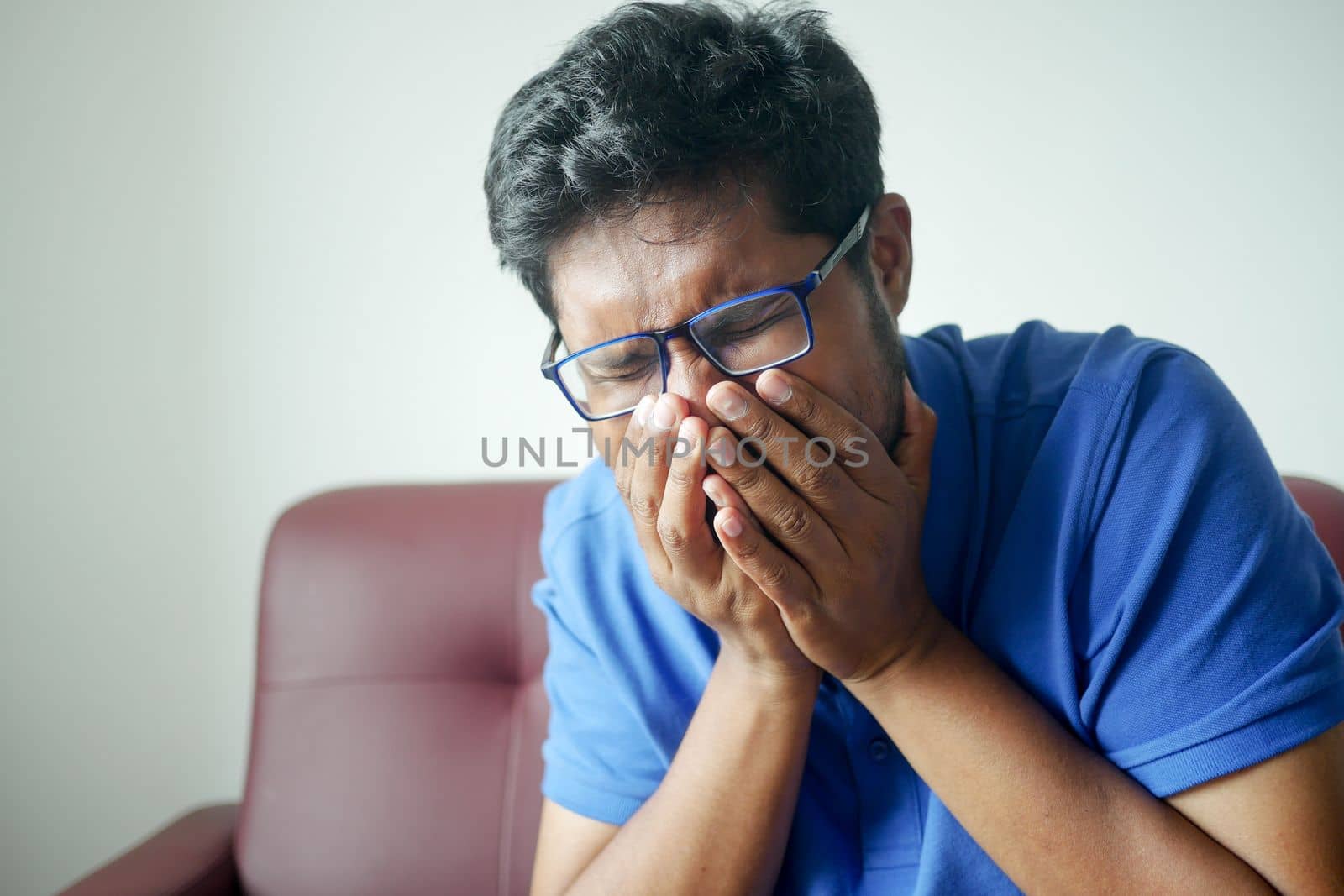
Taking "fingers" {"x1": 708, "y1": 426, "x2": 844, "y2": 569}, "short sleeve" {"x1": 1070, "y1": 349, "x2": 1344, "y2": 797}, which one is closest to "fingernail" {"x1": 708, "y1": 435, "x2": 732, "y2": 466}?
"fingers" {"x1": 708, "y1": 426, "x2": 844, "y2": 569}

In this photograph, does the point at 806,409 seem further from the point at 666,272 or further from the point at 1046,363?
the point at 1046,363

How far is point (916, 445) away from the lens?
0.96 m

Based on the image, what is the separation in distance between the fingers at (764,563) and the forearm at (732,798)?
128 millimetres

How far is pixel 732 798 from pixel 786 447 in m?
0.38

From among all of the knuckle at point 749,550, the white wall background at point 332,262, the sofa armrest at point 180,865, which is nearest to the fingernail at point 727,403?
the knuckle at point 749,550

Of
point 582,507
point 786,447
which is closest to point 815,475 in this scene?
point 786,447

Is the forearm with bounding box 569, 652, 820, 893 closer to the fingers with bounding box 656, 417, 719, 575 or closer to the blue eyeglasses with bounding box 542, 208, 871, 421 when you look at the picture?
the fingers with bounding box 656, 417, 719, 575

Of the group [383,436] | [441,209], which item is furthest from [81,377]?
[441,209]

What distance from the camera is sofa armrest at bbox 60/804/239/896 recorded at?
1.30 meters

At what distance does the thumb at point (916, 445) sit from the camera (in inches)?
37.9

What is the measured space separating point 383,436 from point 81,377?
0.59 m

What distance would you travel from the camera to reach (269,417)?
1814 millimetres

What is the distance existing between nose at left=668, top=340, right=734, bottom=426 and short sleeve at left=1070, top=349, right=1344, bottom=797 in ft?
1.22

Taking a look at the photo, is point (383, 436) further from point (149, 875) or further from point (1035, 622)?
point (1035, 622)
